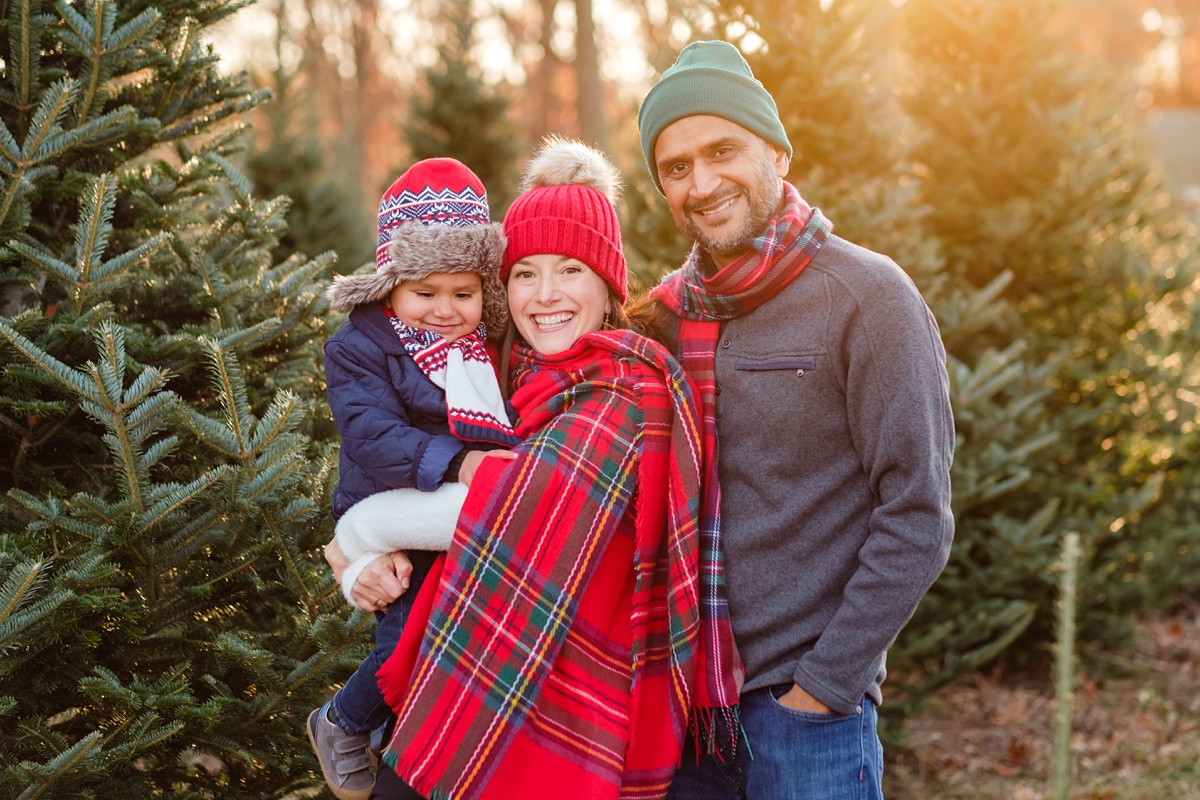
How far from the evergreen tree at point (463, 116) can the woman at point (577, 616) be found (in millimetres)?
9340

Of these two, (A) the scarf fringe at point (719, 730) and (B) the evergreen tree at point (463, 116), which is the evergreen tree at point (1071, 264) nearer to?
(A) the scarf fringe at point (719, 730)

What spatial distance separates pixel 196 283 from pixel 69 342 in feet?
1.60

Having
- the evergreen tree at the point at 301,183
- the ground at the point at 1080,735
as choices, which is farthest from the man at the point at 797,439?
the evergreen tree at the point at 301,183

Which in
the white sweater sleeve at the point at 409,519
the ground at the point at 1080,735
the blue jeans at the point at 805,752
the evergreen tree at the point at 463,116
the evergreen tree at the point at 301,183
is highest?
the evergreen tree at the point at 463,116

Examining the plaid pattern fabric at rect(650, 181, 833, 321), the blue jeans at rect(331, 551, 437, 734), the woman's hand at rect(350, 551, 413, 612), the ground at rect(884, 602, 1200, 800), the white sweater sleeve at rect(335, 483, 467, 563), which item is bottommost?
the ground at rect(884, 602, 1200, 800)

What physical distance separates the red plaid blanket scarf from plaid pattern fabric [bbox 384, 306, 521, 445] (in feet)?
0.38

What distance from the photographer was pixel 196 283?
3.05 metres

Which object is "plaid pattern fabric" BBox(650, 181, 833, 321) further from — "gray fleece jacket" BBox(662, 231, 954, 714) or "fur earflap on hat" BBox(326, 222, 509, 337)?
"fur earflap on hat" BBox(326, 222, 509, 337)

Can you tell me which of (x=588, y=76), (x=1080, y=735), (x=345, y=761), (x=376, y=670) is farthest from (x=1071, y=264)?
(x=588, y=76)

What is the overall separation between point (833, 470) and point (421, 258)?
3.88 ft

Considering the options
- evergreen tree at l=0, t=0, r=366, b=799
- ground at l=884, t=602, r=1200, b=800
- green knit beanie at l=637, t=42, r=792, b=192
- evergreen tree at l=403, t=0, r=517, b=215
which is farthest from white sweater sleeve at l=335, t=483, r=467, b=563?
evergreen tree at l=403, t=0, r=517, b=215

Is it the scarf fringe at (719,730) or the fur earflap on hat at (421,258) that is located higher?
the fur earflap on hat at (421,258)

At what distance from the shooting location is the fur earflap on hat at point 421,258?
2441 mm

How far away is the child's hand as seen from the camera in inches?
89.8
